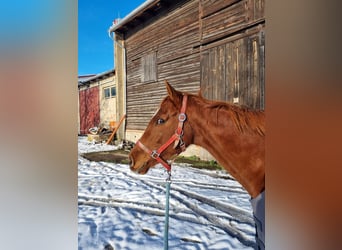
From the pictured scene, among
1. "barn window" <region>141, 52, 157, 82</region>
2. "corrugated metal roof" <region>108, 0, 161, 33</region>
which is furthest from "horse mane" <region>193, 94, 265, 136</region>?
"barn window" <region>141, 52, 157, 82</region>

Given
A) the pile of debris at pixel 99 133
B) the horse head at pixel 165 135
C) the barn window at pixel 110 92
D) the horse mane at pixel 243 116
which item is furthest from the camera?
the barn window at pixel 110 92

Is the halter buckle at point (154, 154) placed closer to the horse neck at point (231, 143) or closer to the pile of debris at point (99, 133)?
the horse neck at point (231, 143)

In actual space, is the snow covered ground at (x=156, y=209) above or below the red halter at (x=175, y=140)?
below

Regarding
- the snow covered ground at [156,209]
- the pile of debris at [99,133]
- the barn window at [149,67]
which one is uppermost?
the barn window at [149,67]

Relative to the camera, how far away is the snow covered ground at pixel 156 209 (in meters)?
0.90

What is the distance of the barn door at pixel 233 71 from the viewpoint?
2.66 ft

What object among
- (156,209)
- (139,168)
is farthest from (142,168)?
(156,209)

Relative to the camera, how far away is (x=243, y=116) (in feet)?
1.88

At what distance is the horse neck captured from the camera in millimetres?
558

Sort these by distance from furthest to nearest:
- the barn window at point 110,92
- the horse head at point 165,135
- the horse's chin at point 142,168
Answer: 1. the barn window at point 110,92
2. the horse's chin at point 142,168
3. the horse head at point 165,135

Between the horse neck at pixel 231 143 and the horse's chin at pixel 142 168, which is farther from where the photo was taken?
the horse's chin at pixel 142 168

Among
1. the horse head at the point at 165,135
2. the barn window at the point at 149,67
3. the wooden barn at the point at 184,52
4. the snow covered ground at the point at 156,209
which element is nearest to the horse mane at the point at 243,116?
the horse head at the point at 165,135
